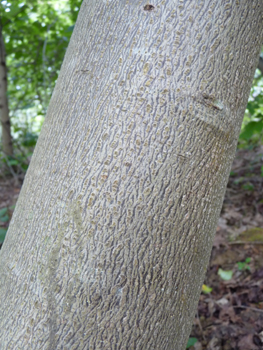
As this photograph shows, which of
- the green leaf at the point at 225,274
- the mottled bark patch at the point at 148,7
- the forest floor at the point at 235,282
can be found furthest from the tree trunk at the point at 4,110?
the mottled bark patch at the point at 148,7

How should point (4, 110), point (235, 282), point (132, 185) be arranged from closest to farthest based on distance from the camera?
point (132, 185) → point (235, 282) → point (4, 110)

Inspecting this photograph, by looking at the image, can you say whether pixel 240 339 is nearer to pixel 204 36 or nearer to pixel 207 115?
pixel 207 115

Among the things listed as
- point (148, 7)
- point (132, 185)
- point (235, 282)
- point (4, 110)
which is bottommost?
point (235, 282)

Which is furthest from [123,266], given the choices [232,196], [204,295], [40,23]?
[40,23]

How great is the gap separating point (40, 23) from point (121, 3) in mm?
4335

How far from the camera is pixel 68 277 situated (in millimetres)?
843

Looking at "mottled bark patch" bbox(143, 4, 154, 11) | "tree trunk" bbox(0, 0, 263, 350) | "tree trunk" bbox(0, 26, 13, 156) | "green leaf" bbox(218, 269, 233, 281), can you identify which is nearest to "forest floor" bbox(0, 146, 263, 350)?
Answer: "green leaf" bbox(218, 269, 233, 281)

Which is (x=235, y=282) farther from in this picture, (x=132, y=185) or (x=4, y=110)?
(x=4, y=110)

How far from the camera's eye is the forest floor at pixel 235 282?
2.03 m

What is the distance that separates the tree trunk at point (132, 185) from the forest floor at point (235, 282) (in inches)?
46.9

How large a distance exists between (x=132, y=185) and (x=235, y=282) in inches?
82.9

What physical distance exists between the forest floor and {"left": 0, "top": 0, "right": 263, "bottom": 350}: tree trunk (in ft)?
3.91

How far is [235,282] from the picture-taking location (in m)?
2.54

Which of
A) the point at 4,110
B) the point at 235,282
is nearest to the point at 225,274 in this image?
the point at 235,282
